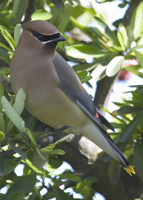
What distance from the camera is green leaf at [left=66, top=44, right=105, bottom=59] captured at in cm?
285

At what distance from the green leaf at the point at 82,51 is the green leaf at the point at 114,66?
0.20 meters

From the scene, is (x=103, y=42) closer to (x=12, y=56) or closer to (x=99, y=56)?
(x=99, y=56)

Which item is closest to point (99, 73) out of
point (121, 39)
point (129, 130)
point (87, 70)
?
point (87, 70)

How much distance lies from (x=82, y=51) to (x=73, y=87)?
1.50 feet

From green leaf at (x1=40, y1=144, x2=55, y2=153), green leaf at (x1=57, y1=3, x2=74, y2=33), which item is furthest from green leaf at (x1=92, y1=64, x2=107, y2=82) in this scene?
green leaf at (x1=40, y1=144, x2=55, y2=153)

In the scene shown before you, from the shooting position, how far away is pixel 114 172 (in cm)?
293

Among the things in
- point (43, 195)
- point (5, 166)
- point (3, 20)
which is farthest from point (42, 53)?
point (43, 195)

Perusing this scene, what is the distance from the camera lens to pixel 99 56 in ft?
9.67

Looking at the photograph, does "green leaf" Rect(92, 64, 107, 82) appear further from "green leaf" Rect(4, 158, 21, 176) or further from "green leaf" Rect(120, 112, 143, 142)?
"green leaf" Rect(4, 158, 21, 176)

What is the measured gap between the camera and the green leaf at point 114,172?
9.62 feet

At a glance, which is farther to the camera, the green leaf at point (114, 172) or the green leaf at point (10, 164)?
the green leaf at point (114, 172)

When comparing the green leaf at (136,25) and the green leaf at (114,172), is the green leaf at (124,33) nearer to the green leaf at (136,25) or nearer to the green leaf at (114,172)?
the green leaf at (136,25)

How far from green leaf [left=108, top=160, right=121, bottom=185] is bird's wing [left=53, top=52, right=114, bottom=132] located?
443mm

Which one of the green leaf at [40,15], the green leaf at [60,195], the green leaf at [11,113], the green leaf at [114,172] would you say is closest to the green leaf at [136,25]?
the green leaf at [40,15]
